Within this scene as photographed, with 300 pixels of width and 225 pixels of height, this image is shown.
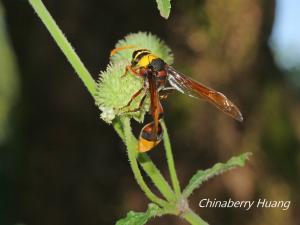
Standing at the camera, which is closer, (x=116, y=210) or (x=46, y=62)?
(x=116, y=210)

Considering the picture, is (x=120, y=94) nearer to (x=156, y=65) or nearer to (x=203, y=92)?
(x=156, y=65)

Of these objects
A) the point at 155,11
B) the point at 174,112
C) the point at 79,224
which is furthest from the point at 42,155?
the point at 155,11

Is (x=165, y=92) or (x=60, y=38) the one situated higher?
(x=60, y=38)

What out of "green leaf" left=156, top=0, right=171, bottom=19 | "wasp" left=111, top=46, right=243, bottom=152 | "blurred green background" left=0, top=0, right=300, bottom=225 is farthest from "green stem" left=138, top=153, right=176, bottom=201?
"blurred green background" left=0, top=0, right=300, bottom=225

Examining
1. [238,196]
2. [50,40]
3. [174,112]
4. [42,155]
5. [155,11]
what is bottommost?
[238,196]

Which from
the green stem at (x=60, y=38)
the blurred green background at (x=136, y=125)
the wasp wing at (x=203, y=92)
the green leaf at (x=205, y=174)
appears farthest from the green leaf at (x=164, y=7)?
the blurred green background at (x=136, y=125)

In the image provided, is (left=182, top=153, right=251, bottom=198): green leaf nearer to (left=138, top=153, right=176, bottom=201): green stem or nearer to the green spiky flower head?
(left=138, top=153, right=176, bottom=201): green stem

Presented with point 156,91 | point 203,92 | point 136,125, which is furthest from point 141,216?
point 136,125

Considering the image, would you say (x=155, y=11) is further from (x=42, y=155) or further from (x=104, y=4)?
(x=42, y=155)
